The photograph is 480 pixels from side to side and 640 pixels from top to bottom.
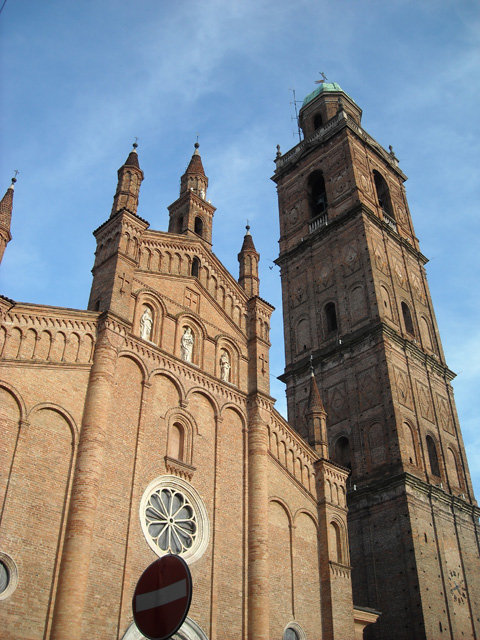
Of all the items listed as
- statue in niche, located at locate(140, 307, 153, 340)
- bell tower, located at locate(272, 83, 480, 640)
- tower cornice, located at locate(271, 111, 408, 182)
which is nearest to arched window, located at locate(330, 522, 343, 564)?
bell tower, located at locate(272, 83, 480, 640)

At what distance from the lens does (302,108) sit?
48.3 m

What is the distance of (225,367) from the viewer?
21922 mm

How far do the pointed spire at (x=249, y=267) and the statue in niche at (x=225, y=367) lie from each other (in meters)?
3.36

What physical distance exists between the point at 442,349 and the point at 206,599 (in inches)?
941

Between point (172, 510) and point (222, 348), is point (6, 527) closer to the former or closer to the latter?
point (172, 510)

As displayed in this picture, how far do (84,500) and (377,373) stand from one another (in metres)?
19.0

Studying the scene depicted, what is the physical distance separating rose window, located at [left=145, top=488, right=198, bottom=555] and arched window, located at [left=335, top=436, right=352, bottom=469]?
551 inches

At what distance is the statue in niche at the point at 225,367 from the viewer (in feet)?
71.1

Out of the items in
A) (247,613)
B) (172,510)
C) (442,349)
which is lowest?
(247,613)

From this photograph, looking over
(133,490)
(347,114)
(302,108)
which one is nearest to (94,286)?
(133,490)

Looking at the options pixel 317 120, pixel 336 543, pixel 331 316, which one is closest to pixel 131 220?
pixel 336 543

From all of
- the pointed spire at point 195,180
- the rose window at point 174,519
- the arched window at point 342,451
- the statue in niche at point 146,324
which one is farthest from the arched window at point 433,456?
the statue in niche at point 146,324

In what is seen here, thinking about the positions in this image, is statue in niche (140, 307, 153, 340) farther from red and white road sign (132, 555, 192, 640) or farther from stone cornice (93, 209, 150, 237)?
red and white road sign (132, 555, 192, 640)

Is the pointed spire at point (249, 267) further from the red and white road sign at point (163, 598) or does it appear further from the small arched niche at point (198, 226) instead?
the red and white road sign at point (163, 598)
